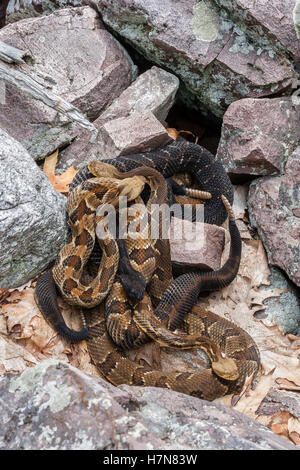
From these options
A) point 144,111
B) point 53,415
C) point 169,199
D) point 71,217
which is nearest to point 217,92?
point 144,111

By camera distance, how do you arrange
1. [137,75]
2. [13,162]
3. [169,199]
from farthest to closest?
[137,75] < [169,199] < [13,162]

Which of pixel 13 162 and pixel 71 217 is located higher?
pixel 13 162

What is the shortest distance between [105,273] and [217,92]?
2.68 meters

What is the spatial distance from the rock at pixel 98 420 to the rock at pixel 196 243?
6.39 ft

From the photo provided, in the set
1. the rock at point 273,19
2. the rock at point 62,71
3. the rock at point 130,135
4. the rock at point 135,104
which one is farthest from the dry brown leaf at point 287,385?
the rock at point 273,19

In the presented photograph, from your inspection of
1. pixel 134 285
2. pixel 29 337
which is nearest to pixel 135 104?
pixel 134 285

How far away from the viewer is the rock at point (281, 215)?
4.94 m

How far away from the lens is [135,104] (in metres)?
5.43

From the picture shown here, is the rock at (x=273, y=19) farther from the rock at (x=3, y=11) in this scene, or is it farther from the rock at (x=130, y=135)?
the rock at (x=3, y=11)

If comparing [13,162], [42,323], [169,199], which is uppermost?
[13,162]

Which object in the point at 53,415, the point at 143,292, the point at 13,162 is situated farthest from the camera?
the point at 143,292

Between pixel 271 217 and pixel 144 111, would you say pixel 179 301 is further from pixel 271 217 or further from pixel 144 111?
pixel 144 111

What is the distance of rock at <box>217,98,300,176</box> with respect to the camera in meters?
5.21

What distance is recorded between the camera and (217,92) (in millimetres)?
5629
